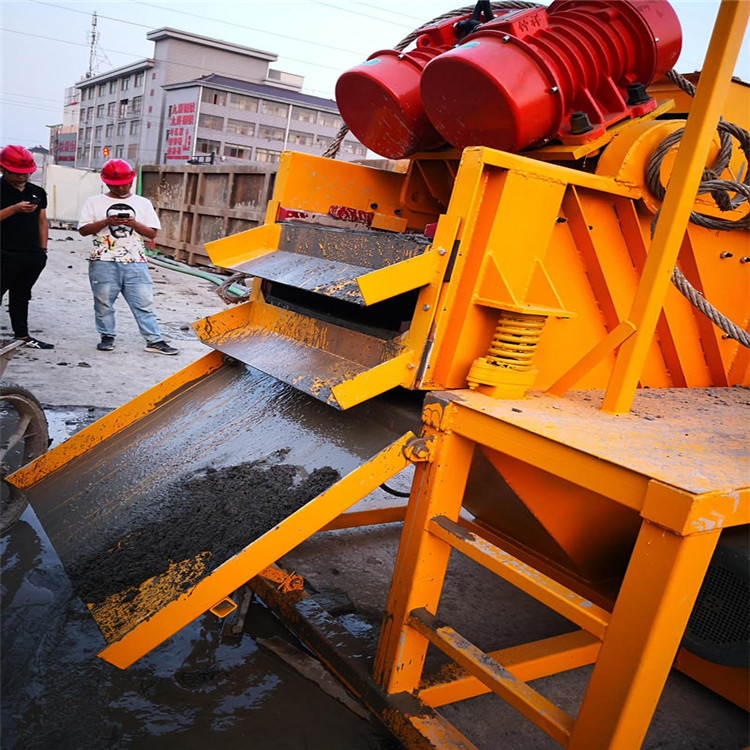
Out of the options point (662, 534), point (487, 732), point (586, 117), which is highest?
point (586, 117)

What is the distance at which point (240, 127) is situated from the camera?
4159cm

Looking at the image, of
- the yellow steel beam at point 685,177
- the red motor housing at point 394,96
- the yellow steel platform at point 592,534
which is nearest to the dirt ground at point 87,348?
the red motor housing at point 394,96

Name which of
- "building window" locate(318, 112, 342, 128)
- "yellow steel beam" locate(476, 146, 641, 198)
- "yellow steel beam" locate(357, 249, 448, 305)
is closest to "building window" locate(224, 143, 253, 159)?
"building window" locate(318, 112, 342, 128)

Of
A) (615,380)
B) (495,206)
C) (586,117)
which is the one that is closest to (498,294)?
(495,206)

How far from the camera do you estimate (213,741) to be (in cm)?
207

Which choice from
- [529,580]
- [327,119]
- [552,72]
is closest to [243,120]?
[327,119]

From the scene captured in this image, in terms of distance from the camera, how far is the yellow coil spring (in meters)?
2.07

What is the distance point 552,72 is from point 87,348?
18.1 ft

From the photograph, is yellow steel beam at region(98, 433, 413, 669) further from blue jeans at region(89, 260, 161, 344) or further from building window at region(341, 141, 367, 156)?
building window at region(341, 141, 367, 156)

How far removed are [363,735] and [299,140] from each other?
46.0 m

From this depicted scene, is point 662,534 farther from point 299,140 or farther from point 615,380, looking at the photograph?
point 299,140

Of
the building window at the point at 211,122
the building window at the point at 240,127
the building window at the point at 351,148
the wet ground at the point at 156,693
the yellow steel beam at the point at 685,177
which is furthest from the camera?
the building window at the point at 351,148

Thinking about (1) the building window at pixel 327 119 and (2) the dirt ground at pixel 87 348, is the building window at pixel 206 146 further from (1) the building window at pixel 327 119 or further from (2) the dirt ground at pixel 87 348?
(2) the dirt ground at pixel 87 348

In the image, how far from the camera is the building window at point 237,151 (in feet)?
137
